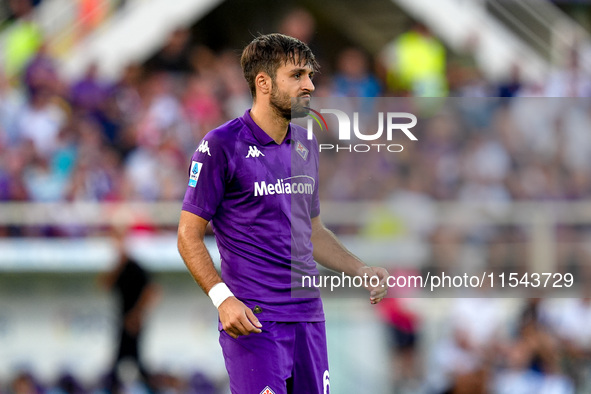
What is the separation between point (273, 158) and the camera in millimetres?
5023

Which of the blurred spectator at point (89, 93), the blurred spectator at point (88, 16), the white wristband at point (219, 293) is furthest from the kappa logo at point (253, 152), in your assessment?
the blurred spectator at point (88, 16)

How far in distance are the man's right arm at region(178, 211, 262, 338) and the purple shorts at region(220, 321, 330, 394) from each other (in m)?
0.16

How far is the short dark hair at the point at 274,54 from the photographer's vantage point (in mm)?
4949

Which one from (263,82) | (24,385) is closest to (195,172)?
(263,82)

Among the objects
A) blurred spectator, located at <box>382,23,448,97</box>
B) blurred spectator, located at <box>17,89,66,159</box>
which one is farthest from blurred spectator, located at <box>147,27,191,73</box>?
blurred spectator, located at <box>382,23,448,97</box>

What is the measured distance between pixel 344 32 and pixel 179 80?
4.19 m

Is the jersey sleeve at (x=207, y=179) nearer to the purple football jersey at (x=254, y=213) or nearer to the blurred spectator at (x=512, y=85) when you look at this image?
the purple football jersey at (x=254, y=213)

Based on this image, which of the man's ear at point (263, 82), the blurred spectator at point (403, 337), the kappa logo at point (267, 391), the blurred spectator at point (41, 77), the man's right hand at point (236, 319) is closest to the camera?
the man's right hand at point (236, 319)

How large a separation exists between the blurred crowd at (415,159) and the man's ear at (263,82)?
0.62 metres

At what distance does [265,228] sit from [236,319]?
21.9 inches

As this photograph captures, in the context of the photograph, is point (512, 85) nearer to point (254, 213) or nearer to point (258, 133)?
point (258, 133)

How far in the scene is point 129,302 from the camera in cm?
1082

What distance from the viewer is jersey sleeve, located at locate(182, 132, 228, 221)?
4824 mm

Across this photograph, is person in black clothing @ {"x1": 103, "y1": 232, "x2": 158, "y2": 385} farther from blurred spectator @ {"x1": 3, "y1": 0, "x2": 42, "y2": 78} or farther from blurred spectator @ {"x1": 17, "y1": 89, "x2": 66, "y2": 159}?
blurred spectator @ {"x1": 3, "y1": 0, "x2": 42, "y2": 78}
